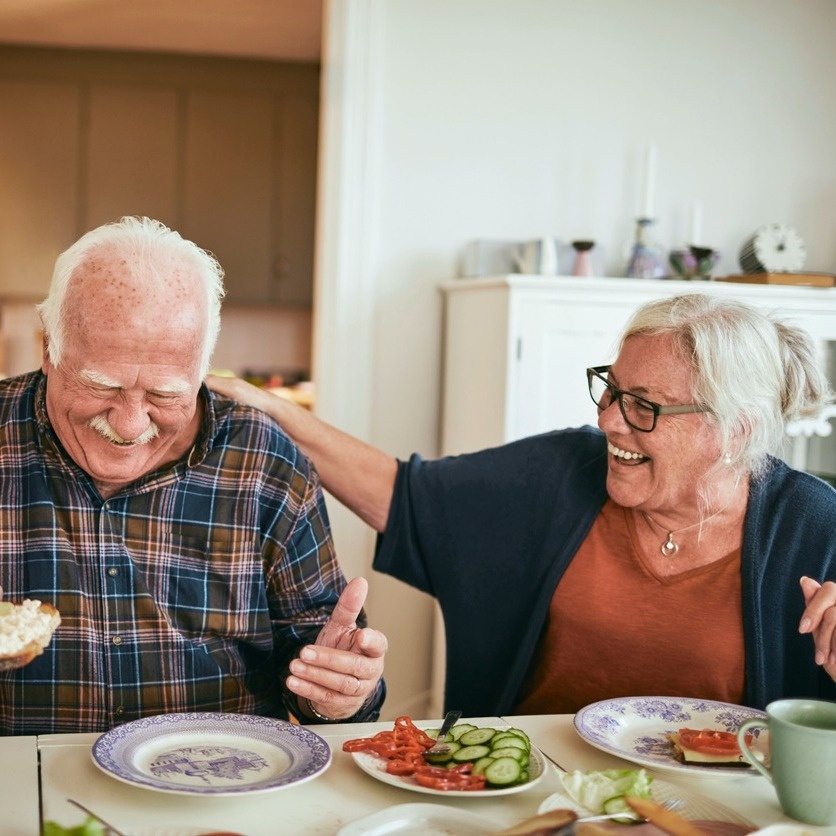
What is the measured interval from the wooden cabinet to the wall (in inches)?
90.9

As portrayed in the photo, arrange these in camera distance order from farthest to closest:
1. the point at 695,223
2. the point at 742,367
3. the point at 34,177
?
1. the point at 34,177
2. the point at 695,223
3. the point at 742,367

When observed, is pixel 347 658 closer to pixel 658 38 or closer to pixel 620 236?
pixel 620 236

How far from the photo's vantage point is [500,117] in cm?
353

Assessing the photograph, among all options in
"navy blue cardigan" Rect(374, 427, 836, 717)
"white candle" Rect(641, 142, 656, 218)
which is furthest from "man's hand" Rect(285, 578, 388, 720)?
"white candle" Rect(641, 142, 656, 218)

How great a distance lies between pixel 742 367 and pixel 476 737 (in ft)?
2.57

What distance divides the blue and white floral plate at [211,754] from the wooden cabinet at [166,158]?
471 centimetres

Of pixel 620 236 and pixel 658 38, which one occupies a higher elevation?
pixel 658 38

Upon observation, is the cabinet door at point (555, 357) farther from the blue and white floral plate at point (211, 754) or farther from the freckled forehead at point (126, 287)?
the blue and white floral plate at point (211, 754)

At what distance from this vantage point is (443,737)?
1289mm

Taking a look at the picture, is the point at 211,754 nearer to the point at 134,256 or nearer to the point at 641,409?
the point at 134,256

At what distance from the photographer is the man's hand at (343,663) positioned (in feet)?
4.51

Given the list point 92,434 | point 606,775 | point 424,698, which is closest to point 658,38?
point 424,698

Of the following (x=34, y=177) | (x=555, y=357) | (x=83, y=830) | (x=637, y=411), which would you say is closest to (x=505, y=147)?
(x=555, y=357)

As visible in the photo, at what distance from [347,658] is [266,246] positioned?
15.3 feet
